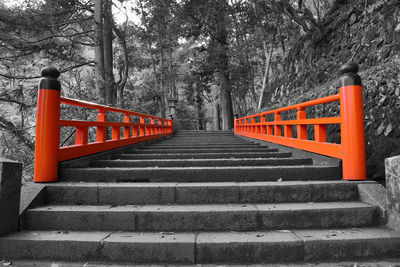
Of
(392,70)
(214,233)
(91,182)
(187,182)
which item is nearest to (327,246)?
(214,233)

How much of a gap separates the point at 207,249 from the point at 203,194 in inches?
29.2

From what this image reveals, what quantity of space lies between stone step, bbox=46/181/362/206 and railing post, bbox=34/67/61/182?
27 cm

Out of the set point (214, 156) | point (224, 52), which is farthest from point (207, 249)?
point (224, 52)

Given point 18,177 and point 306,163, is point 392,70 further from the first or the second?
point 18,177

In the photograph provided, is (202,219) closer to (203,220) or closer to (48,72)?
(203,220)

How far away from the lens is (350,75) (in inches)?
112

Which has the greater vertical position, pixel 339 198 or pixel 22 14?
pixel 22 14

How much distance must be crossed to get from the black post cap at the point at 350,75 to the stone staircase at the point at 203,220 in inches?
43.7

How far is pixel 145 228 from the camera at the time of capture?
2.40m

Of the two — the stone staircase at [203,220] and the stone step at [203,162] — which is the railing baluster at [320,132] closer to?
the stone step at [203,162]

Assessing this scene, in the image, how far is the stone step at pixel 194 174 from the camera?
10.3 feet

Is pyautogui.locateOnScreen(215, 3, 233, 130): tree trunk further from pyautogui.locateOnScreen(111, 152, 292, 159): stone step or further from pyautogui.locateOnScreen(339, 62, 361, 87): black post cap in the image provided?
pyautogui.locateOnScreen(339, 62, 361, 87): black post cap

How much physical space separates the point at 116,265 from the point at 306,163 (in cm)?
310

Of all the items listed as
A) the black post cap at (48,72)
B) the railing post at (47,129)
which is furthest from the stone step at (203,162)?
the black post cap at (48,72)
